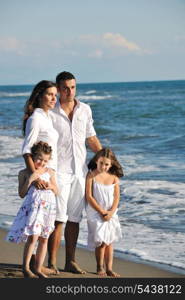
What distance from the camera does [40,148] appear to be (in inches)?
206

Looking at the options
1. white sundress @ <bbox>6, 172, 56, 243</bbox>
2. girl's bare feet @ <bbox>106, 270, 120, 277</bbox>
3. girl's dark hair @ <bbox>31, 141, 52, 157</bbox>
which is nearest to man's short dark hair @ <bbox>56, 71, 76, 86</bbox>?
girl's dark hair @ <bbox>31, 141, 52, 157</bbox>

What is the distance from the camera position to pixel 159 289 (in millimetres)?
5066

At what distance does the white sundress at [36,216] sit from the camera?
5.24 m

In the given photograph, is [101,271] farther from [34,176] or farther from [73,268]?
[34,176]

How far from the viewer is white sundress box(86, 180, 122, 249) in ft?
18.3

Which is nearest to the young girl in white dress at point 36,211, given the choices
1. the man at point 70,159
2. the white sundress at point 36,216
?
the white sundress at point 36,216

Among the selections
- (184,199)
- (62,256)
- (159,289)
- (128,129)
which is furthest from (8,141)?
(159,289)

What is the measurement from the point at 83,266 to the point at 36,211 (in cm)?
101

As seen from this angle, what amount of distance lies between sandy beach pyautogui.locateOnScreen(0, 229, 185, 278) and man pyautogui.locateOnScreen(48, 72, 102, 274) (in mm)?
260

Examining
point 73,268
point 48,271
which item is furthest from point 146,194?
point 48,271

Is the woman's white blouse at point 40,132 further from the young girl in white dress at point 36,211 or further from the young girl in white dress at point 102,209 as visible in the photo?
the young girl in white dress at point 102,209

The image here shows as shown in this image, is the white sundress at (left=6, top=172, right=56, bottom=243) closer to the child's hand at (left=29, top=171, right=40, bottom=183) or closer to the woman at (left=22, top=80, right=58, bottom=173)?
the child's hand at (left=29, top=171, right=40, bottom=183)

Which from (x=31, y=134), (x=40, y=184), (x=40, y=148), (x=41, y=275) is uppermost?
(x=31, y=134)

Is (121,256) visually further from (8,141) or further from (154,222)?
(8,141)
